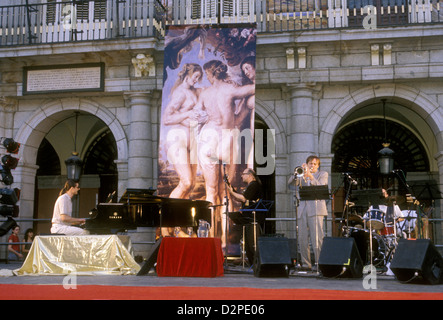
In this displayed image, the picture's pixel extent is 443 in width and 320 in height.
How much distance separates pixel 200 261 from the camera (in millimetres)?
9594

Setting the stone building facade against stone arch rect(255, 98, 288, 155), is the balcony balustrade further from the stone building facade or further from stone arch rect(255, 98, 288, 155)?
stone arch rect(255, 98, 288, 155)

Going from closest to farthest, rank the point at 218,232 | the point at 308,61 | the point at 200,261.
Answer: the point at 200,261 < the point at 218,232 < the point at 308,61

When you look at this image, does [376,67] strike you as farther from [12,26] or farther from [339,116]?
[12,26]

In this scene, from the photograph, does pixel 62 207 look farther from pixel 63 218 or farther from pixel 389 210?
pixel 389 210

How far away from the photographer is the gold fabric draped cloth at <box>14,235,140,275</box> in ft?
32.2

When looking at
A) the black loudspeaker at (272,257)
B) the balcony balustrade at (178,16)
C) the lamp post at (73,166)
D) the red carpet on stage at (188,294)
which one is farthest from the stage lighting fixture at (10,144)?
the black loudspeaker at (272,257)

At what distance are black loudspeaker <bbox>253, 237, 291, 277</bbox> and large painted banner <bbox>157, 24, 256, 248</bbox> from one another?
3677mm

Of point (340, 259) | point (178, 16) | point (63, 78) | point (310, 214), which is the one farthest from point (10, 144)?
point (340, 259)

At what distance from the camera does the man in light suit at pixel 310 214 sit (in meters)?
10.1

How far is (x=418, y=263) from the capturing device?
816 centimetres

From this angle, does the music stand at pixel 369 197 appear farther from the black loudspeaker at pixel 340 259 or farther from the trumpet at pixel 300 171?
the black loudspeaker at pixel 340 259
